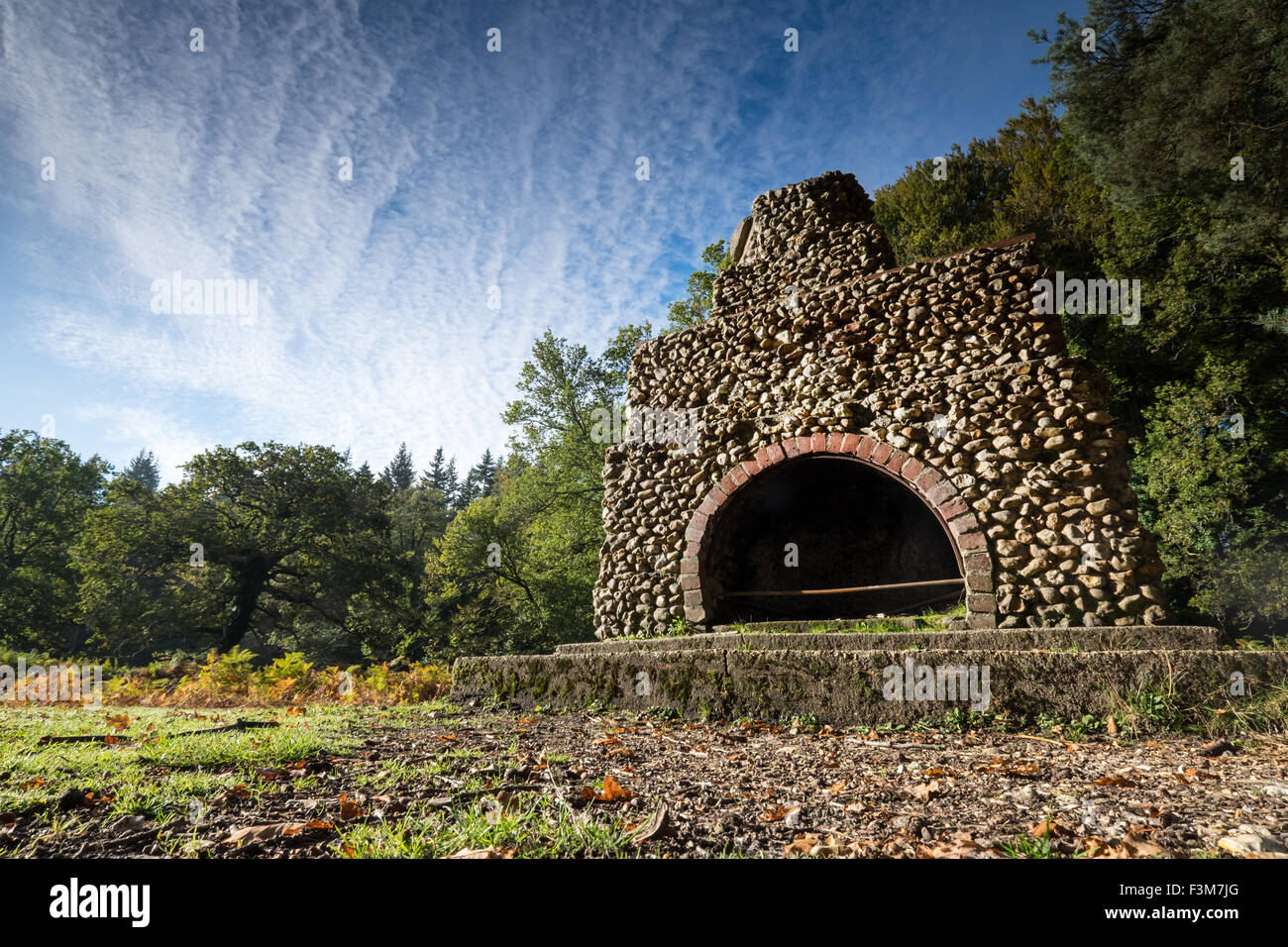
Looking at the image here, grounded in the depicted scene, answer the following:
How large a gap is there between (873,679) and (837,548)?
466cm

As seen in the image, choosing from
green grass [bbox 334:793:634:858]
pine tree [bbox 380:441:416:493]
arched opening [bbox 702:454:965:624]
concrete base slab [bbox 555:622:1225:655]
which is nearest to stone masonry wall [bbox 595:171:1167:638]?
concrete base slab [bbox 555:622:1225:655]

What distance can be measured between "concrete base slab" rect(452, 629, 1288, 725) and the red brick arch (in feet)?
3.03

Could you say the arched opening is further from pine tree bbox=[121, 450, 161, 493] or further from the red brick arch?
pine tree bbox=[121, 450, 161, 493]

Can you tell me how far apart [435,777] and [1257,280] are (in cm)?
2005

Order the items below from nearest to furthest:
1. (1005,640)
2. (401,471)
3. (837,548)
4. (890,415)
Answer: (1005,640), (890,415), (837,548), (401,471)

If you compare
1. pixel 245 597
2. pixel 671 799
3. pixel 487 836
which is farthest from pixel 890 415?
pixel 245 597

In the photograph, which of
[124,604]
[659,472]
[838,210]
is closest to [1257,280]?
[838,210]

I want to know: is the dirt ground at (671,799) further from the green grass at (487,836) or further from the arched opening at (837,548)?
the arched opening at (837,548)

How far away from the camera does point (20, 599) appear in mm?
21969

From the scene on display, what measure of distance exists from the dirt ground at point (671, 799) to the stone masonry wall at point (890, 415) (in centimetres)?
198

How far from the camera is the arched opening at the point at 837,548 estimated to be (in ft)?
26.0

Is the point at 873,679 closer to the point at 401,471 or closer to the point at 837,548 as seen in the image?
the point at 837,548

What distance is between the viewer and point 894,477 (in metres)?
5.97
